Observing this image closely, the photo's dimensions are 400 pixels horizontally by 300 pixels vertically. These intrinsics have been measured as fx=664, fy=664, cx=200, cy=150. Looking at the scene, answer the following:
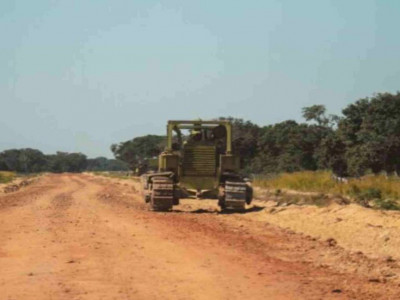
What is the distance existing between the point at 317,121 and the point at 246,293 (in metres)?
81.2

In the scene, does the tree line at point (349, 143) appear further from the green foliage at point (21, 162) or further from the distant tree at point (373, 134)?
the green foliage at point (21, 162)

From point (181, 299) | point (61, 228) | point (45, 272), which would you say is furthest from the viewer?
point (61, 228)

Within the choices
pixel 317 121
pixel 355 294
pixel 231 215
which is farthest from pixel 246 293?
pixel 317 121

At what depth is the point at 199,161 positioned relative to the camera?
2323cm

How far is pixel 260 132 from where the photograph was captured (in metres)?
111

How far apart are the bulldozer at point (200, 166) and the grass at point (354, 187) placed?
4.40 meters

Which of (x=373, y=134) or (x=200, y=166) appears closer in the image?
(x=200, y=166)

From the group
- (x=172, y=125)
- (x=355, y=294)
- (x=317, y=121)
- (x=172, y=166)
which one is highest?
(x=317, y=121)

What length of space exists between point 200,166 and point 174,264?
43.6ft

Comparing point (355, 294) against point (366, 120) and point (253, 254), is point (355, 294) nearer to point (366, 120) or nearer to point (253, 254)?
point (253, 254)

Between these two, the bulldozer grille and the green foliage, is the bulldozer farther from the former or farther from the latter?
the green foliage

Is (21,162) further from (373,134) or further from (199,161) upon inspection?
(199,161)

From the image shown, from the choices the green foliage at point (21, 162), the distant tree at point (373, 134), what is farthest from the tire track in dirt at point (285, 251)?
the green foliage at point (21, 162)

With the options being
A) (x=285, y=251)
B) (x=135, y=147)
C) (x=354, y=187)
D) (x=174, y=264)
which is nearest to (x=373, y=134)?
(x=354, y=187)
